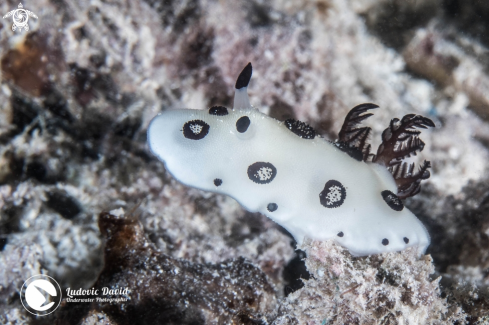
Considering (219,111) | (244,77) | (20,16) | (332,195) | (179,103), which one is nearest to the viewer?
(244,77)

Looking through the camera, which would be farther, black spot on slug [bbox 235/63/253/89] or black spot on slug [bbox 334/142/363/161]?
black spot on slug [bbox 334/142/363/161]

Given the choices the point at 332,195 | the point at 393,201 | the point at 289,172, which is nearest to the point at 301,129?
the point at 289,172

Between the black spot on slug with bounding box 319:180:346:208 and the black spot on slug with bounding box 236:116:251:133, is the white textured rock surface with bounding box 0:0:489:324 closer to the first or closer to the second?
the black spot on slug with bounding box 236:116:251:133

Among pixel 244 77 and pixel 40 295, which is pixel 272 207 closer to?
pixel 244 77

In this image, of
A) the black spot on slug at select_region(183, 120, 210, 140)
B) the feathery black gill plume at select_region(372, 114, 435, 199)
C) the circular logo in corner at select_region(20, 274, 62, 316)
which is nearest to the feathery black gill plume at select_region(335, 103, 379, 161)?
the feathery black gill plume at select_region(372, 114, 435, 199)

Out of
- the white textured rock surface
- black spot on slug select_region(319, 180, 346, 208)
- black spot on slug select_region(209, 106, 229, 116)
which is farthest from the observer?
the white textured rock surface

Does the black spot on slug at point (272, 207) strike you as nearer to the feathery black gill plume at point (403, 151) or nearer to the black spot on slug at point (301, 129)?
the black spot on slug at point (301, 129)

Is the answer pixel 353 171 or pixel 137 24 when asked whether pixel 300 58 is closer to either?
pixel 353 171
